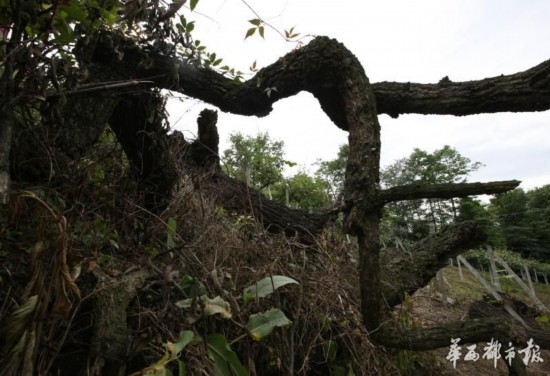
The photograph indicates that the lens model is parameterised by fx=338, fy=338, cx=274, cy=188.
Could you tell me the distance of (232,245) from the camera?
2.01m

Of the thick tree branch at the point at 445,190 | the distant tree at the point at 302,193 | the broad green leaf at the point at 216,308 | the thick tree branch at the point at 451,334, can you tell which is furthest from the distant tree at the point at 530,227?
the broad green leaf at the point at 216,308

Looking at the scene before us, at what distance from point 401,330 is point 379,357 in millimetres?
638

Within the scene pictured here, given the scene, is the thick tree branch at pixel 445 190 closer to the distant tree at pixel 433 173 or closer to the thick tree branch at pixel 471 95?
the thick tree branch at pixel 471 95

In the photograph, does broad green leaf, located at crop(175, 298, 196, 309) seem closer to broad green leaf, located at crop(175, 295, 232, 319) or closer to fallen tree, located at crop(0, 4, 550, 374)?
broad green leaf, located at crop(175, 295, 232, 319)

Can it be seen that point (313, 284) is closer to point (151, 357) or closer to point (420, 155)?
point (151, 357)

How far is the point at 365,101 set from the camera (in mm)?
2041

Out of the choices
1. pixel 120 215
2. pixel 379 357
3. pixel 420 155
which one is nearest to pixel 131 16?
pixel 120 215

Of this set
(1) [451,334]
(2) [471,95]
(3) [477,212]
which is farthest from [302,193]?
(3) [477,212]

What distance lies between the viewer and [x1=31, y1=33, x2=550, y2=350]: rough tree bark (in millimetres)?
1670

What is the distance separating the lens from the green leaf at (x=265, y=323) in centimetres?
137

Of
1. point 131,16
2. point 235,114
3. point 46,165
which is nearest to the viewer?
point 131,16

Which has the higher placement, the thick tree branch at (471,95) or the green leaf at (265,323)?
the thick tree branch at (471,95)

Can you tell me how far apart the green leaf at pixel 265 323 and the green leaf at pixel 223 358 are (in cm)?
14

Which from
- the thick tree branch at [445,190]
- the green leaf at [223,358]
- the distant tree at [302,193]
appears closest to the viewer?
the green leaf at [223,358]
